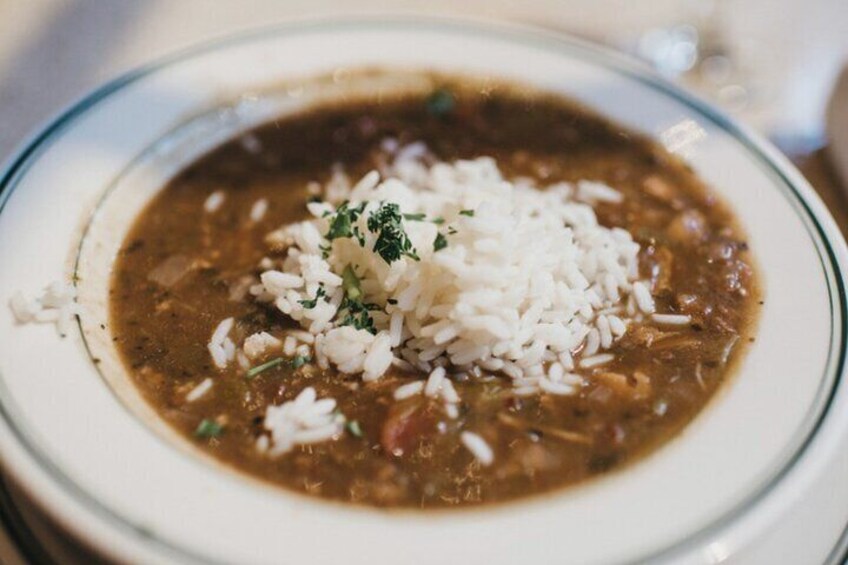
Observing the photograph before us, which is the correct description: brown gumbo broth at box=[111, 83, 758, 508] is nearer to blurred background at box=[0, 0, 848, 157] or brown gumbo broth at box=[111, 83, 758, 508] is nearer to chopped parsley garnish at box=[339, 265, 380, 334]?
chopped parsley garnish at box=[339, 265, 380, 334]

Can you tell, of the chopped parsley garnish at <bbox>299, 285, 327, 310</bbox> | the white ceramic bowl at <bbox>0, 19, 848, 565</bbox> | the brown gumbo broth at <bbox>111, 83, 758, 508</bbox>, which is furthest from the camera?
the chopped parsley garnish at <bbox>299, 285, 327, 310</bbox>

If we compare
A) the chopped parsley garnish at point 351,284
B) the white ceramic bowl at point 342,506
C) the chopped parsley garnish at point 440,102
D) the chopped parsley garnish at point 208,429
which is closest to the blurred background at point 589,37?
the chopped parsley garnish at point 440,102

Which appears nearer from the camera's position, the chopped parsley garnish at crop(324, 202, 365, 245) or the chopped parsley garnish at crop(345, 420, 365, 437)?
the chopped parsley garnish at crop(345, 420, 365, 437)

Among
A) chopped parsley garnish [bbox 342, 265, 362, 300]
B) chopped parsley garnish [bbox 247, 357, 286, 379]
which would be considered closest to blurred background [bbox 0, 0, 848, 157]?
chopped parsley garnish [bbox 342, 265, 362, 300]

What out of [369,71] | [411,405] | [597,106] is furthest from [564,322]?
[369,71]

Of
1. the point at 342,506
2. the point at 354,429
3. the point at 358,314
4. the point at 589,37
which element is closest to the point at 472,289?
the point at 358,314

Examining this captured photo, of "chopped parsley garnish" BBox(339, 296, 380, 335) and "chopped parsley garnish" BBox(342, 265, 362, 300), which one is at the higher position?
"chopped parsley garnish" BBox(342, 265, 362, 300)

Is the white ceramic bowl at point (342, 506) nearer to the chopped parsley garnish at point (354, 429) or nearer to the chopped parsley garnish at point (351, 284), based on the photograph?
the chopped parsley garnish at point (354, 429)

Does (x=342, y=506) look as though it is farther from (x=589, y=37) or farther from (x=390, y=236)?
(x=589, y=37)
